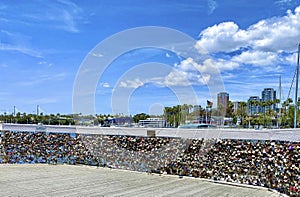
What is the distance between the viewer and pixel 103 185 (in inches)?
216

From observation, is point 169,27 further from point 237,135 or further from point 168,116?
point 168,116

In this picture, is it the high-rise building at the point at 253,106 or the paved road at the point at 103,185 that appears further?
the high-rise building at the point at 253,106

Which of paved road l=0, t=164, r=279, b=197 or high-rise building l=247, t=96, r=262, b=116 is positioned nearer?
paved road l=0, t=164, r=279, b=197

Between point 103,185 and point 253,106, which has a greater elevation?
point 253,106

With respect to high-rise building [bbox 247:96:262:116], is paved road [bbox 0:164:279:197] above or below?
below

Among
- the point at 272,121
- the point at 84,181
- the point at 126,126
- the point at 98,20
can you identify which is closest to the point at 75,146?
the point at 126,126

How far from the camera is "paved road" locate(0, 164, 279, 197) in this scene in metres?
5.01

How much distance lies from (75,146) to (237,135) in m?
4.12

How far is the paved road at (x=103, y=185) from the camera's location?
197 inches

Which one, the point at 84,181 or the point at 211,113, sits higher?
the point at 211,113

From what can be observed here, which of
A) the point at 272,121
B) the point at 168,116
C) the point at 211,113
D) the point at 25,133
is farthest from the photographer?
the point at 272,121

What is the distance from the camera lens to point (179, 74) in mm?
6641

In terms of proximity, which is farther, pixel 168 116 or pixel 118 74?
pixel 168 116

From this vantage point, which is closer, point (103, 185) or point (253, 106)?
point (103, 185)
